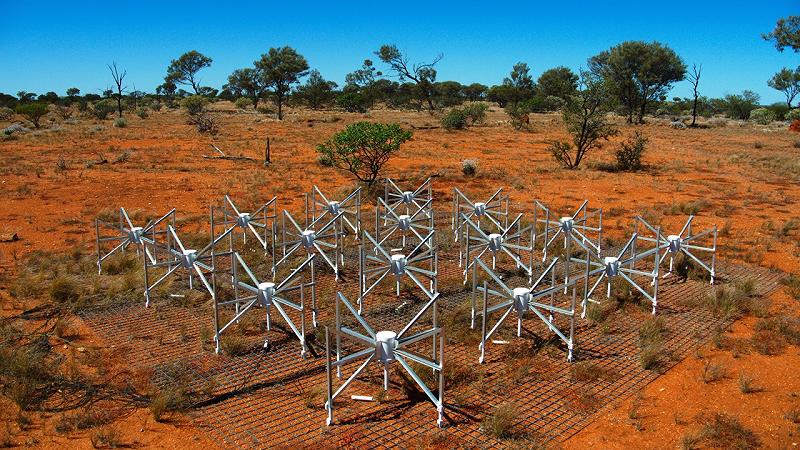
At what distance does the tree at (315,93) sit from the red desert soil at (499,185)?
2652 centimetres

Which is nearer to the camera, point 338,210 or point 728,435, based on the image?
point 728,435

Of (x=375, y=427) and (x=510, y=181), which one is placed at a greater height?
(x=510, y=181)

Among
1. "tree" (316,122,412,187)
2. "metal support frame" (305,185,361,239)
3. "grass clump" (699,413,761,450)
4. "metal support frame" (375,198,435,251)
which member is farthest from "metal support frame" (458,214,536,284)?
"tree" (316,122,412,187)

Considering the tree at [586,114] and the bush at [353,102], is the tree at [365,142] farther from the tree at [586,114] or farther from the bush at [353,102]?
the bush at [353,102]

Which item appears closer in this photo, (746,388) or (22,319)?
(746,388)

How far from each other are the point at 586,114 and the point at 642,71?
36845mm

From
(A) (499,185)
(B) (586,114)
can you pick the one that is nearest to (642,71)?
(B) (586,114)

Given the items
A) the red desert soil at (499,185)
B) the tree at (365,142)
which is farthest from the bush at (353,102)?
the tree at (365,142)

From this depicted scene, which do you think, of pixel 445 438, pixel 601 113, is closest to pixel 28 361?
pixel 445 438

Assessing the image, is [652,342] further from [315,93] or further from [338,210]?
[315,93]

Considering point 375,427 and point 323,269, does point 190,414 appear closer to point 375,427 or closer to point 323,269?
point 375,427

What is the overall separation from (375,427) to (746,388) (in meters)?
4.72

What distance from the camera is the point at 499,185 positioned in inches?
906

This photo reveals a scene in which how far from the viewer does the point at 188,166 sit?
85.9ft
